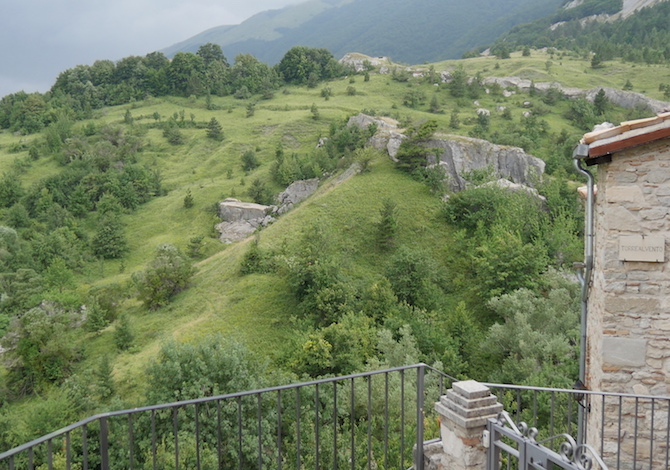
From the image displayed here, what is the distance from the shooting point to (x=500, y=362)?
16.3 meters

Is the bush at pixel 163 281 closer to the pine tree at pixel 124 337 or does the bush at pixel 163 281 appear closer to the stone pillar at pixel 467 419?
the pine tree at pixel 124 337

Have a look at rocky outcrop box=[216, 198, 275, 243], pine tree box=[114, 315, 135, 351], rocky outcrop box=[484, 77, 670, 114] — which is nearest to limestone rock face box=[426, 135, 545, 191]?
rocky outcrop box=[216, 198, 275, 243]

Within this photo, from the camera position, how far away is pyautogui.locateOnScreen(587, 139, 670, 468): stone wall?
7.11m

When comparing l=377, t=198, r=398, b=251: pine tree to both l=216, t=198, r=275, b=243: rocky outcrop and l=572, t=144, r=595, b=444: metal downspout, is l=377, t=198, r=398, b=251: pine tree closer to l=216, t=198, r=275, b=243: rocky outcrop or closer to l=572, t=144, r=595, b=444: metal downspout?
l=216, t=198, r=275, b=243: rocky outcrop

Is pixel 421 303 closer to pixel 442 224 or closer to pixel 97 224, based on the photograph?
pixel 442 224

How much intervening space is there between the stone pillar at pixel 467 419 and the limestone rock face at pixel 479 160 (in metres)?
23.1

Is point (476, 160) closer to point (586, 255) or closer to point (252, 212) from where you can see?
point (252, 212)

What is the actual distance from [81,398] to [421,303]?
12659 millimetres

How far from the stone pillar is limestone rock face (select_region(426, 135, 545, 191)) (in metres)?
23.1

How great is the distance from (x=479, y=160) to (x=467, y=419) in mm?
25112

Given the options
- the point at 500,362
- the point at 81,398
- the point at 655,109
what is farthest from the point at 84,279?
the point at 655,109

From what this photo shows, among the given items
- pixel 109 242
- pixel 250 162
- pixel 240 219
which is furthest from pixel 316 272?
pixel 250 162

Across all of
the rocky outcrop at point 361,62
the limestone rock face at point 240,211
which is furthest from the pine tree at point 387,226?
the rocky outcrop at point 361,62

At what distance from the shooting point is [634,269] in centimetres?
727
